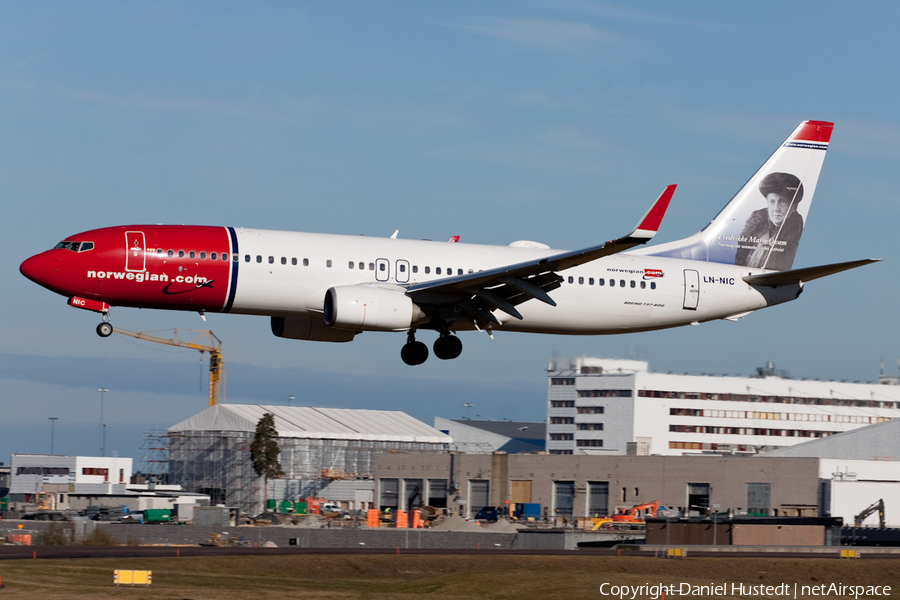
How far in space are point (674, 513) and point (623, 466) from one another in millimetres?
9673

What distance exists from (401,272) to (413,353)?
4.51 m

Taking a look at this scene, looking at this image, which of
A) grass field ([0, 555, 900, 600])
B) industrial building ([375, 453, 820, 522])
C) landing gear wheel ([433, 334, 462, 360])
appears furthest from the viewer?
industrial building ([375, 453, 820, 522])

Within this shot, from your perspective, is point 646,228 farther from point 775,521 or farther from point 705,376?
point 705,376

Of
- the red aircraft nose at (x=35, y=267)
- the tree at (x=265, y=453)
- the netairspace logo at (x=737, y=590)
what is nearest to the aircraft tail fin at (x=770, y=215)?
the netairspace logo at (x=737, y=590)

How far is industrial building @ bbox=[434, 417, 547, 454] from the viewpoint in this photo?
6757 inches

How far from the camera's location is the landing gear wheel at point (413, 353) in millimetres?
44562

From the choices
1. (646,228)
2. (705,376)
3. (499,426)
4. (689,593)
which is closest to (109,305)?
(646,228)

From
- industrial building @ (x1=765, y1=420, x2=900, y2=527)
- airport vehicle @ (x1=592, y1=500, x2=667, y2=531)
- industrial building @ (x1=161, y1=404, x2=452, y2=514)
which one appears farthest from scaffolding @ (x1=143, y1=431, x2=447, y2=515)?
industrial building @ (x1=765, y1=420, x2=900, y2=527)

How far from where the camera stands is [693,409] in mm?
146875

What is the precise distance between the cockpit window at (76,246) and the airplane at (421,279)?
1.9 inches

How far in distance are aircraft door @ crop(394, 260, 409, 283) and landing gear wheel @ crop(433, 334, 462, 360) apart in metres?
3.52

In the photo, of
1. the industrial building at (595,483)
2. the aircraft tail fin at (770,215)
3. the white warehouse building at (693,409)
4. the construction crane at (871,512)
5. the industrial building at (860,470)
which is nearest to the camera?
the aircraft tail fin at (770,215)

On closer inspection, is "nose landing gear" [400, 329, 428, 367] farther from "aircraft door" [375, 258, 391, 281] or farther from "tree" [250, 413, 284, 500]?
"tree" [250, 413, 284, 500]

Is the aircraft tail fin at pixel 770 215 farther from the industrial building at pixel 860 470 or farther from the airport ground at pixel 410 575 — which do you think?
the industrial building at pixel 860 470
